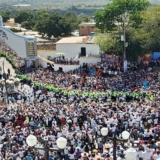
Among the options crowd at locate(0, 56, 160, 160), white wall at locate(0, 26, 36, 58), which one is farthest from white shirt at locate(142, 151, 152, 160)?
white wall at locate(0, 26, 36, 58)

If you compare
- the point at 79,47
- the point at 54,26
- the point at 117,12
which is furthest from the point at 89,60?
the point at 54,26

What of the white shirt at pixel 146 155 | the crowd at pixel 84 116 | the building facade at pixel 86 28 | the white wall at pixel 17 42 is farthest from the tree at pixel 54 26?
the white shirt at pixel 146 155

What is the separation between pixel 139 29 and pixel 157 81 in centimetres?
1073

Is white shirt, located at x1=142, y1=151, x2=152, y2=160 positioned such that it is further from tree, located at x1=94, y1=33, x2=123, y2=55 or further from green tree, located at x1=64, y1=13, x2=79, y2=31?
green tree, located at x1=64, y1=13, x2=79, y2=31

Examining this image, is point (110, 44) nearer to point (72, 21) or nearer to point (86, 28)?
point (86, 28)

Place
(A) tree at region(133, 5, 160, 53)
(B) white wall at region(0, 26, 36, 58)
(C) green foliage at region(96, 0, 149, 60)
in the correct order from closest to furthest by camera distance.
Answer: (C) green foliage at region(96, 0, 149, 60), (A) tree at region(133, 5, 160, 53), (B) white wall at region(0, 26, 36, 58)

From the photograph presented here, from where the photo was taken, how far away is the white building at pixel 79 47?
38.2 metres

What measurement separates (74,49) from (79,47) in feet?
2.18

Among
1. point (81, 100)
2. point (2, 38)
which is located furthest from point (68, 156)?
point (2, 38)

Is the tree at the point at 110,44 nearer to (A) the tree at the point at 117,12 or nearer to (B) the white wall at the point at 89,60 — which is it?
(A) the tree at the point at 117,12

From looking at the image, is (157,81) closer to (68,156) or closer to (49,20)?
(68,156)

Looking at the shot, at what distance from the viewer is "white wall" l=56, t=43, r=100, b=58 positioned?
3811 cm

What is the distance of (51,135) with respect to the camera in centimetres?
1552

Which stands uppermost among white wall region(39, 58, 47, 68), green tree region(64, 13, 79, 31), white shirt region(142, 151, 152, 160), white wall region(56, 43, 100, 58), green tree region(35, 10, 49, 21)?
green tree region(35, 10, 49, 21)
